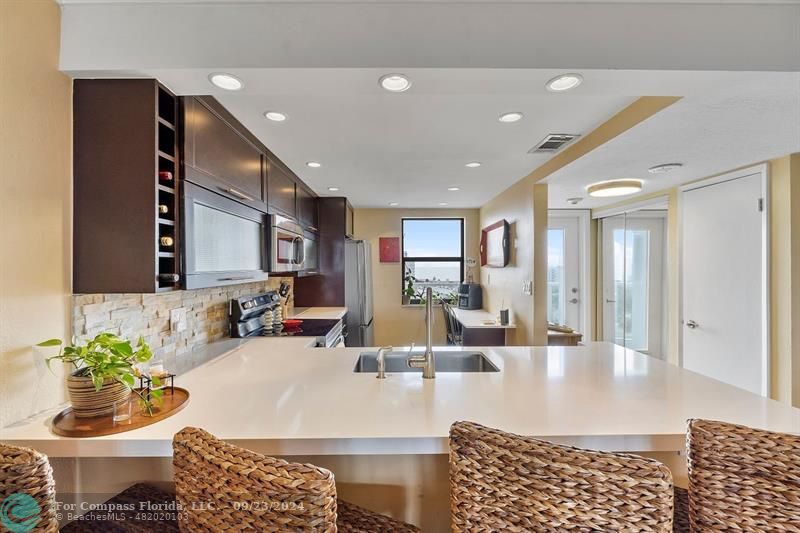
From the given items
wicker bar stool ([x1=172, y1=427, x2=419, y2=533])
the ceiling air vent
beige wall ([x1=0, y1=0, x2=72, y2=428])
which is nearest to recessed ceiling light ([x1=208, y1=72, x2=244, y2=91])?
beige wall ([x1=0, y1=0, x2=72, y2=428])

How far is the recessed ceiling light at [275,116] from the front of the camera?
71.4 inches

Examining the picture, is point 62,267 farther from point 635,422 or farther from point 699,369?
point 699,369

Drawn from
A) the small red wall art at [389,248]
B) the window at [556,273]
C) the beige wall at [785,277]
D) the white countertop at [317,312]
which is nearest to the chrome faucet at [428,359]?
the white countertop at [317,312]

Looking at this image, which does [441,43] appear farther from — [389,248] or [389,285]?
[389,285]

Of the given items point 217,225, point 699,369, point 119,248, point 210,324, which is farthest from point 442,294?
point 119,248

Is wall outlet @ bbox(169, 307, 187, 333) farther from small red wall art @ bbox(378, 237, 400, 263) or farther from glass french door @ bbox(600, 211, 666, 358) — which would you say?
glass french door @ bbox(600, 211, 666, 358)

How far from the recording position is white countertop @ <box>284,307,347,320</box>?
3.44 m

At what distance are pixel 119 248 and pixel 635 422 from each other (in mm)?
1916

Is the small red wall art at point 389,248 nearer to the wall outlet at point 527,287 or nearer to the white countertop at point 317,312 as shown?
the white countertop at point 317,312

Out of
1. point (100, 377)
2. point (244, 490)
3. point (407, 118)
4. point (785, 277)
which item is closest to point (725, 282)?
point (785, 277)

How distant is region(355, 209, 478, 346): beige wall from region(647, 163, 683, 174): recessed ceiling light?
2818mm

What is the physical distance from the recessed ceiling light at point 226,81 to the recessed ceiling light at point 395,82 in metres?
0.57

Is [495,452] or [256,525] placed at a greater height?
[495,452]

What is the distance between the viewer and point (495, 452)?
727 millimetres
